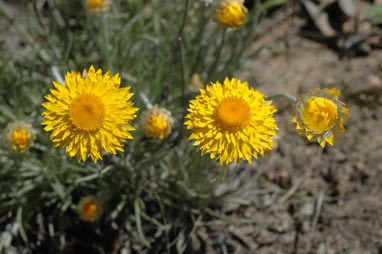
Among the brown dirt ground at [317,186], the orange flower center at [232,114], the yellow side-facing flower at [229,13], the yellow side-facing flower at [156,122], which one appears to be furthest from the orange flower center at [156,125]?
the brown dirt ground at [317,186]

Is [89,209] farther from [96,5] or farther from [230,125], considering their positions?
[96,5]

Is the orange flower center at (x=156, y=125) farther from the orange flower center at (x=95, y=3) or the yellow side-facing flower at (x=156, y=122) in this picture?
the orange flower center at (x=95, y=3)

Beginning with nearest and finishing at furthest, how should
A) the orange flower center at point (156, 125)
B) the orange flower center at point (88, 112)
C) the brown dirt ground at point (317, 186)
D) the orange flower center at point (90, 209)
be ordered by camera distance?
the orange flower center at point (88, 112)
the orange flower center at point (156, 125)
the orange flower center at point (90, 209)
the brown dirt ground at point (317, 186)

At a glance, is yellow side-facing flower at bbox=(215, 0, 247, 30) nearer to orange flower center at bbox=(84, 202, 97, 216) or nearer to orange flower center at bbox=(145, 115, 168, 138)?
orange flower center at bbox=(145, 115, 168, 138)

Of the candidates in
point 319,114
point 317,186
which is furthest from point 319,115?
point 317,186

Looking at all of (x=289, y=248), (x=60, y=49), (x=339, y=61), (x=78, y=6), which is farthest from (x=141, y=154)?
(x=339, y=61)
